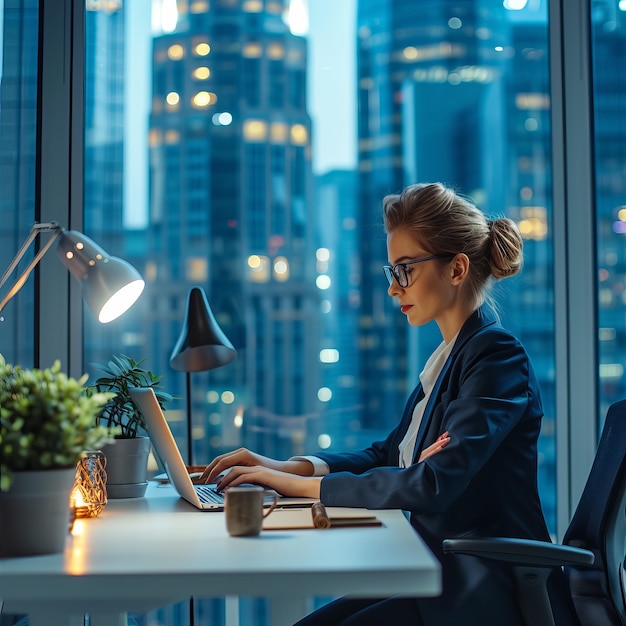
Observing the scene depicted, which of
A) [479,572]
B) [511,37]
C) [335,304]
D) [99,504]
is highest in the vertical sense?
[511,37]

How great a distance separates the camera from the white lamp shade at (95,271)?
74.2 inches

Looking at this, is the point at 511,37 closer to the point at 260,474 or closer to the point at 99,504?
the point at 260,474

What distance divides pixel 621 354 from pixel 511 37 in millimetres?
1157

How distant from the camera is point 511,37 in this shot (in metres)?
2.89

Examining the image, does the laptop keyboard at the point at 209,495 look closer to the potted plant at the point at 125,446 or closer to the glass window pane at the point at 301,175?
the potted plant at the point at 125,446

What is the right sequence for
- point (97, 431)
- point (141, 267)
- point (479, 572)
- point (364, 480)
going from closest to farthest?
1. point (97, 431)
2. point (479, 572)
3. point (364, 480)
4. point (141, 267)

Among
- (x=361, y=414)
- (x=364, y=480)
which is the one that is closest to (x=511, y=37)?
(x=361, y=414)

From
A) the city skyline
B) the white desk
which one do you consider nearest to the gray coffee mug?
the white desk

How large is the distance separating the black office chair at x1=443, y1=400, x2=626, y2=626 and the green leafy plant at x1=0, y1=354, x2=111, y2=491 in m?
0.69

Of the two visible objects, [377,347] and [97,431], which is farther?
[377,347]

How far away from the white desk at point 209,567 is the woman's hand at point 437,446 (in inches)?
8.5

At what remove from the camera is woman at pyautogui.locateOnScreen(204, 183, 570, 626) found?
169cm

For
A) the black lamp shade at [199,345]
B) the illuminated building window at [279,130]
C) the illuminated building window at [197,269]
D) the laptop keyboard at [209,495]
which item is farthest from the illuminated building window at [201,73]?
the laptop keyboard at [209,495]

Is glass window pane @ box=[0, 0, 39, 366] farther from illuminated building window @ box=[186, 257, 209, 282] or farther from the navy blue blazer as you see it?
the navy blue blazer
